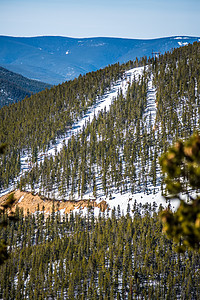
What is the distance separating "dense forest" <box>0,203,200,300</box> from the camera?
95812 mm

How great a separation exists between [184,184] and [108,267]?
315 feet

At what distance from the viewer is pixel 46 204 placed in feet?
522

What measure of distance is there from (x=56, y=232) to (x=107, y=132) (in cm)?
7132

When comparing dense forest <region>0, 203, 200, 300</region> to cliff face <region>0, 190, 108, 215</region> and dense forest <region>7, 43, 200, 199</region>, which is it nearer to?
cliff face <region>0, 190, 108, 215</region>

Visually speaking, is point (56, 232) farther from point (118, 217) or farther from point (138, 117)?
point (138, 117)

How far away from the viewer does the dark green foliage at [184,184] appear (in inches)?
514

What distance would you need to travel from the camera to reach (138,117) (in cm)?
19088

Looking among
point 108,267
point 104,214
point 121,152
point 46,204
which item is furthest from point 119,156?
point 108,267

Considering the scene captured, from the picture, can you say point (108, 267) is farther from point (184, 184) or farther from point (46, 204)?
point (184, 184)

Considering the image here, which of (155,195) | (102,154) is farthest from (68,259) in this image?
(102,154)

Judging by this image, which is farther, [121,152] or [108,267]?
[121,152]

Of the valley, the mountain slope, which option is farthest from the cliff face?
the mountain slope

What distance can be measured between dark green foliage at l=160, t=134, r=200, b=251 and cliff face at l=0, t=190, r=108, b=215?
13086 cm

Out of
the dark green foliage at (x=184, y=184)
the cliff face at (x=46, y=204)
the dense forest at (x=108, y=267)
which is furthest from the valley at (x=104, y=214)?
the dark green foliage at (x=184, y=184)
